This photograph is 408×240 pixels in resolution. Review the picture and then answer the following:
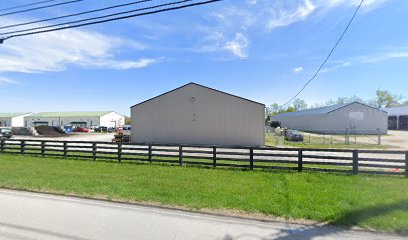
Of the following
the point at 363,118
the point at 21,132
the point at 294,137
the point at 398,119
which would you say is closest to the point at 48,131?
the point at 21,132

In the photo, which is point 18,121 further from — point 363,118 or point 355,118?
point 363,118

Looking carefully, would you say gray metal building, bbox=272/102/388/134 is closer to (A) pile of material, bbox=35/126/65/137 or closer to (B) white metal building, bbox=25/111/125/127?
(A) pile of material, bbox=35/126/65/137

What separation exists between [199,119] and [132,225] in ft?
70.5

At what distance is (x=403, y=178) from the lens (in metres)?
10.1

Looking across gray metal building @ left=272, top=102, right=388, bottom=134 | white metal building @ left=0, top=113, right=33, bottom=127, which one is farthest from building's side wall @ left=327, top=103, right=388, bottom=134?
white metal building @ left=0, top=113, right=33, bottom=127

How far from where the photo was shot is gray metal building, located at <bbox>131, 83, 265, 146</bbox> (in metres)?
26.0

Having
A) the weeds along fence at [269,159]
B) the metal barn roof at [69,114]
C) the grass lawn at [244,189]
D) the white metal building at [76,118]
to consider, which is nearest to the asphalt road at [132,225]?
the grass lawn at [244,189]

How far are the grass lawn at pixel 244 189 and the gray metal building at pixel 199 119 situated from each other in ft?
47.2

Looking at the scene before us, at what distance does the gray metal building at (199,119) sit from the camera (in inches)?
1022

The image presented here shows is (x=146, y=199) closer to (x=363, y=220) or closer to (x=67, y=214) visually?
(x=67, y=214)

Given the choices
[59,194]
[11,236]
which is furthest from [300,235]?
[59,194]

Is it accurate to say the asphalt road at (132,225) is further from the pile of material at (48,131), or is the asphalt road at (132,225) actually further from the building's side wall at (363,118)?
the pile of material at (48,131)

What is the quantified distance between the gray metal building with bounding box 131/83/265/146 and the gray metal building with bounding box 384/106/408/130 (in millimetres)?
54826

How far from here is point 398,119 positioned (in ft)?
217
